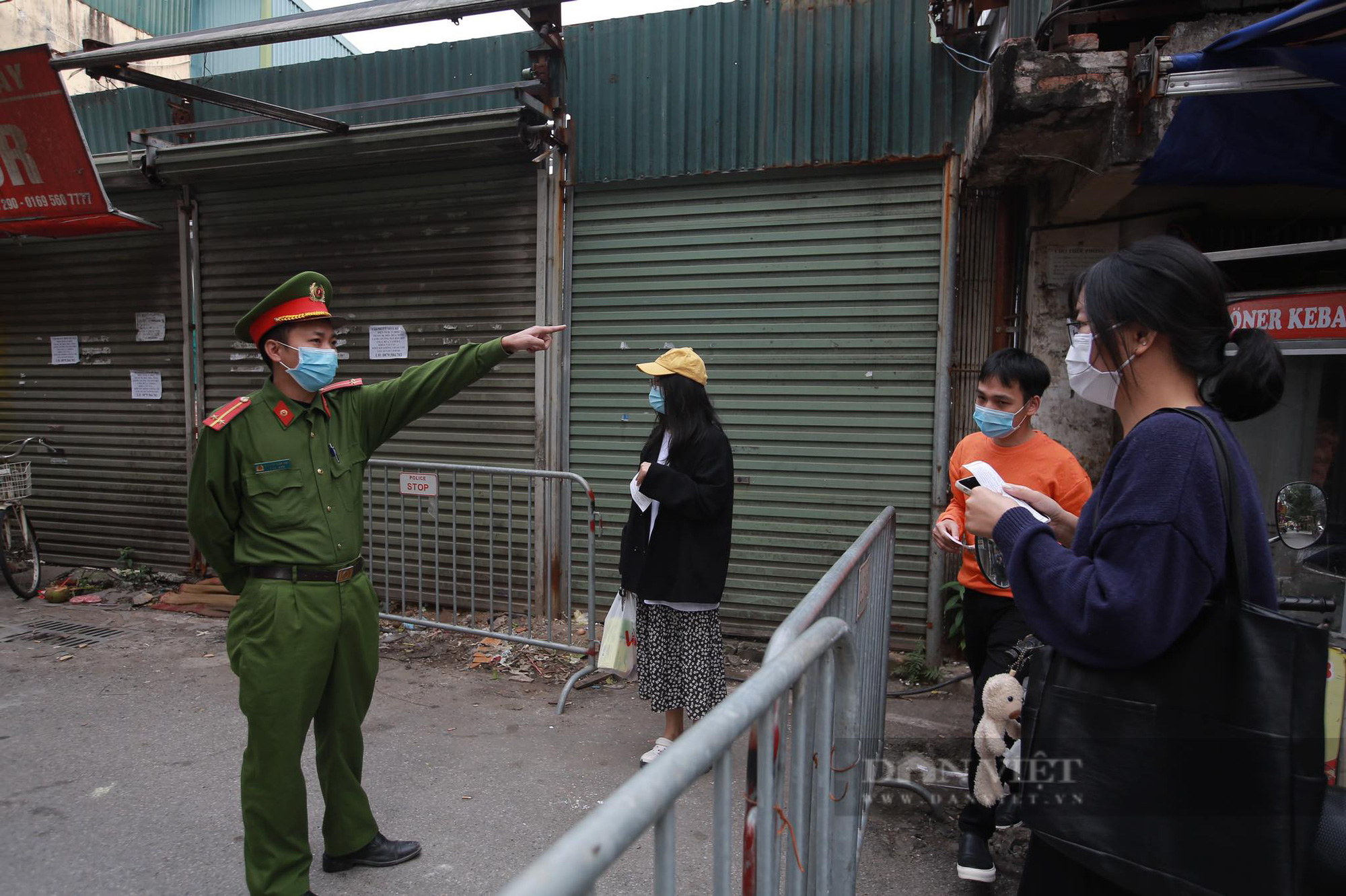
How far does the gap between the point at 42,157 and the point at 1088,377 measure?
24.9 ft

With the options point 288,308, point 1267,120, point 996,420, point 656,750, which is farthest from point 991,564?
point 288,308

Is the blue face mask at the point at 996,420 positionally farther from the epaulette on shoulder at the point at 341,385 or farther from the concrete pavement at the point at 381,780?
the epaulette on shoulder at the point at 341,385

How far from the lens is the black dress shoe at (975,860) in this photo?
9.87 ft

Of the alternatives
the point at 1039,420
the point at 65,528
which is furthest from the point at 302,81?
the point at 1039,420

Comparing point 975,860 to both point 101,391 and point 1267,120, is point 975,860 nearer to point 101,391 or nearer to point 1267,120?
point 1267,120

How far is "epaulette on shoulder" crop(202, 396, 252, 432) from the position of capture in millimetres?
2885

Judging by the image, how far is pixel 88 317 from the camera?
7.68 meters

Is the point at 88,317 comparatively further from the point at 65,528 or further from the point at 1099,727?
the point at 1099,727

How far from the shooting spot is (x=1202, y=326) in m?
1.59

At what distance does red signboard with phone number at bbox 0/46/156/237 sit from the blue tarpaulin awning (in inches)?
279

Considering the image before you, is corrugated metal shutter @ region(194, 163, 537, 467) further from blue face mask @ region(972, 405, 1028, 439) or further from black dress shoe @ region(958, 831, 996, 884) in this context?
black dress shoe @ region(958, 831, 996, 884)

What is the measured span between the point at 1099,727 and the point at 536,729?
358cm

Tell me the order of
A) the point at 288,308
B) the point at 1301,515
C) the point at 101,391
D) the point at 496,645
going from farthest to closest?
1. the point at 101,391
2. the point at 496,645
3. the point at 1301,515
4. the point at 288,308

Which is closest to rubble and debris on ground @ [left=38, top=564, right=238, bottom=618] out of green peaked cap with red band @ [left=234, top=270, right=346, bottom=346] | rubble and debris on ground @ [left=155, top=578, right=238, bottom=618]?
rubble and debris on ground @ [left=155, top=578, right=238, bottom=618]
